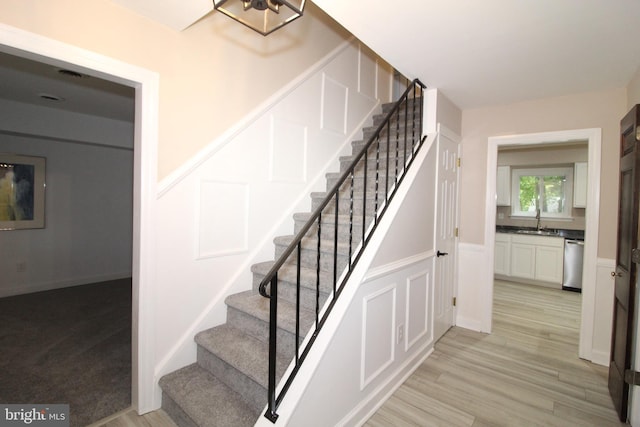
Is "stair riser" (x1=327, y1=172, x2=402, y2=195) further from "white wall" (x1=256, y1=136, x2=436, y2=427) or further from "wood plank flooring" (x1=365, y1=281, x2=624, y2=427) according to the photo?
"wood plank flooring" (x1=365, y1=281, x2=624, y2=427)

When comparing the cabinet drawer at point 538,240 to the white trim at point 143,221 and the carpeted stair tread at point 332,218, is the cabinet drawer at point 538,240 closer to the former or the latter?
the carpeted stair tread at point 332,218

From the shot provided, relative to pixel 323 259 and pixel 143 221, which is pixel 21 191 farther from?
pixel 323 259

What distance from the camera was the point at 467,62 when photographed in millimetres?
2270

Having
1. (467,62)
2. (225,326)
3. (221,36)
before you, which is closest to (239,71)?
(221,36)

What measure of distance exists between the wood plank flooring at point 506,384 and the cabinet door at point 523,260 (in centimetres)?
175

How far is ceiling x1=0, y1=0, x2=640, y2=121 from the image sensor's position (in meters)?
1.65

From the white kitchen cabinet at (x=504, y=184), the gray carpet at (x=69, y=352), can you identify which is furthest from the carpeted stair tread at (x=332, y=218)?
the white kitchen cabinet at (x=504, y=184)

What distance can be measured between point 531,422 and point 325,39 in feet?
12.1

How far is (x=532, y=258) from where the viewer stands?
519cm

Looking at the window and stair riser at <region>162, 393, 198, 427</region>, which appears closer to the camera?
stair riser at <region>162, 393, 198, 427</region>

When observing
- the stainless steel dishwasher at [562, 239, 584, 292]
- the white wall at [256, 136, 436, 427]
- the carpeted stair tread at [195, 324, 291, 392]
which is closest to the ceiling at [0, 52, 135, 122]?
the carpeted stair tread at [195, 324, 291, 392]

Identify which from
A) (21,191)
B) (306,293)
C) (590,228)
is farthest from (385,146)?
(21,191)

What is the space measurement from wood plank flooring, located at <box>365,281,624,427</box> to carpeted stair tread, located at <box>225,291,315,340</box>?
79 cm

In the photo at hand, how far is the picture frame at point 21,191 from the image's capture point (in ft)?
13.4
